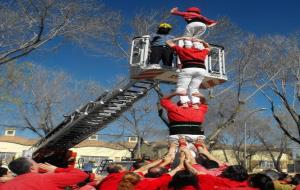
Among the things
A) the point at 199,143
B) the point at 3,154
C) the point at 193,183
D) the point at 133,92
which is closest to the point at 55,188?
the point at 193,183

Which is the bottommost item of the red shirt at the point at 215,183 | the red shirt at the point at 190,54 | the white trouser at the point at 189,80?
the red shirt at the point at 215,183

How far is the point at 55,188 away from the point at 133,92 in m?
9.15

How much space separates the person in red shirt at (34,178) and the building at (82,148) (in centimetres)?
4349

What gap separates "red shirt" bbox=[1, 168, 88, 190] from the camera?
3490 millimetres

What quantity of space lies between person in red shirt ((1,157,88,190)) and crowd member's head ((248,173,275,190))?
1.84 meters

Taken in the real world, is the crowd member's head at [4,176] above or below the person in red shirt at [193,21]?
below

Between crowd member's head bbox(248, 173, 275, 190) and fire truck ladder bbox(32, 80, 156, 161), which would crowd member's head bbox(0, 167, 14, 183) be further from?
fire truck ladder bbox(32, 80, 156, 161)

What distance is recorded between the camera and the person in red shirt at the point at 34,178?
350 cm

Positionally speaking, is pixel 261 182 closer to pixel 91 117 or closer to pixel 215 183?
pixel 215 183

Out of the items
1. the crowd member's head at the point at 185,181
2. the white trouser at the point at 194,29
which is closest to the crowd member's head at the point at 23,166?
the crowd member's head at the point at 185,181

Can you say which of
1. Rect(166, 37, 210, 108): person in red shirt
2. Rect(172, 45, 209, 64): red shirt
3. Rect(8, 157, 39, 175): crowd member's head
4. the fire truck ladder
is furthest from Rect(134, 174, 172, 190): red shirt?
the fire truck ladder

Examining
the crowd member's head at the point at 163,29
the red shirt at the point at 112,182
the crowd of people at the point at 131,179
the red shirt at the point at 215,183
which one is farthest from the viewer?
the crowd member's head at the point at 163,29

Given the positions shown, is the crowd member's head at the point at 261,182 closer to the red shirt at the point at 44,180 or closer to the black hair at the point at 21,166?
the red shirt at the point at 44,180

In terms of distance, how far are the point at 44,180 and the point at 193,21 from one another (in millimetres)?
6295
